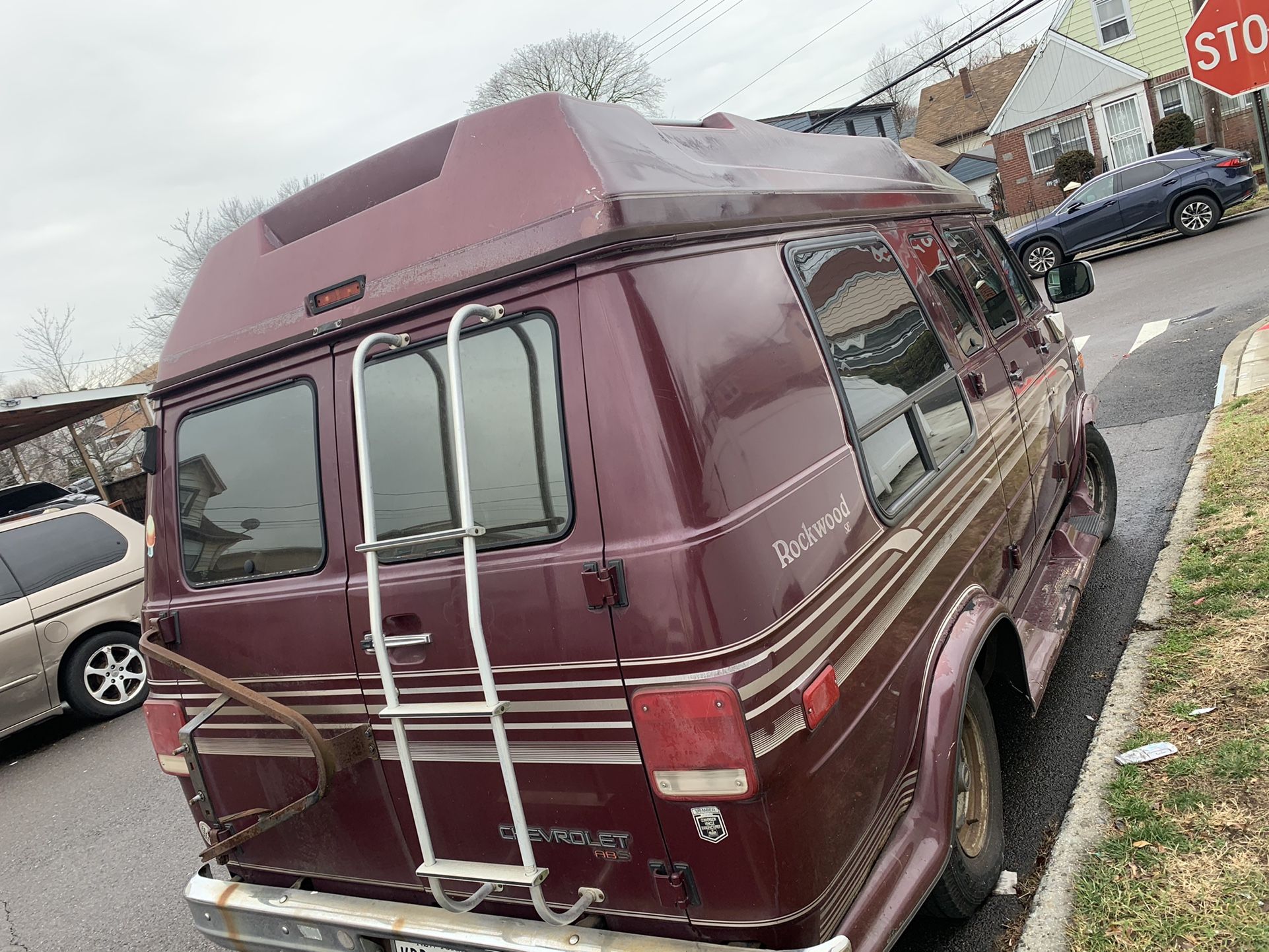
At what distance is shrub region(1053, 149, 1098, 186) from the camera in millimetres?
31188

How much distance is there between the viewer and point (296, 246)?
2.79 metres

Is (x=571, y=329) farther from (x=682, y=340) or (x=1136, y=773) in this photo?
(x=1136, y=773)

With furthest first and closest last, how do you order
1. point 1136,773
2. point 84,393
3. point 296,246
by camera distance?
point 84,393, point 1136,773, point 296,246

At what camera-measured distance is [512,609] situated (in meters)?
2.22

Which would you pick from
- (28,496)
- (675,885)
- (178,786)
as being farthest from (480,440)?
(28,496)

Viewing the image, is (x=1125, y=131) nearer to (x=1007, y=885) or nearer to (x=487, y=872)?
(x=1007, y=885)

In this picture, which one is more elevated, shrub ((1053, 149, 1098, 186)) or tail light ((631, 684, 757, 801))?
shrub ((1053, 149, 1098, 186))

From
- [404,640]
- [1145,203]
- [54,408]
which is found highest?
[54,408]

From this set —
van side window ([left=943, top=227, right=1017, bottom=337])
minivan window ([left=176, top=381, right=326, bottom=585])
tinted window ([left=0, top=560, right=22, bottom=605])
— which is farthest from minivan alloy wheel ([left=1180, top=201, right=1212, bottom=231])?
minivan window ([left=176, top=381, right=326, bottom=585])

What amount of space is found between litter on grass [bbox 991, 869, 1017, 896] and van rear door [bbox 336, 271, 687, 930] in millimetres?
1334

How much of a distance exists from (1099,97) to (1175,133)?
391cm

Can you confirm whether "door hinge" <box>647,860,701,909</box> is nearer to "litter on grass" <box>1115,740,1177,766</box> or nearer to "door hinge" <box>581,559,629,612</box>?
"door hinge" <box>581,559,629,612</box>

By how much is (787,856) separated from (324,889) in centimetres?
155

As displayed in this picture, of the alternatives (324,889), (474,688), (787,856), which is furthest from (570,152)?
(324,889)
